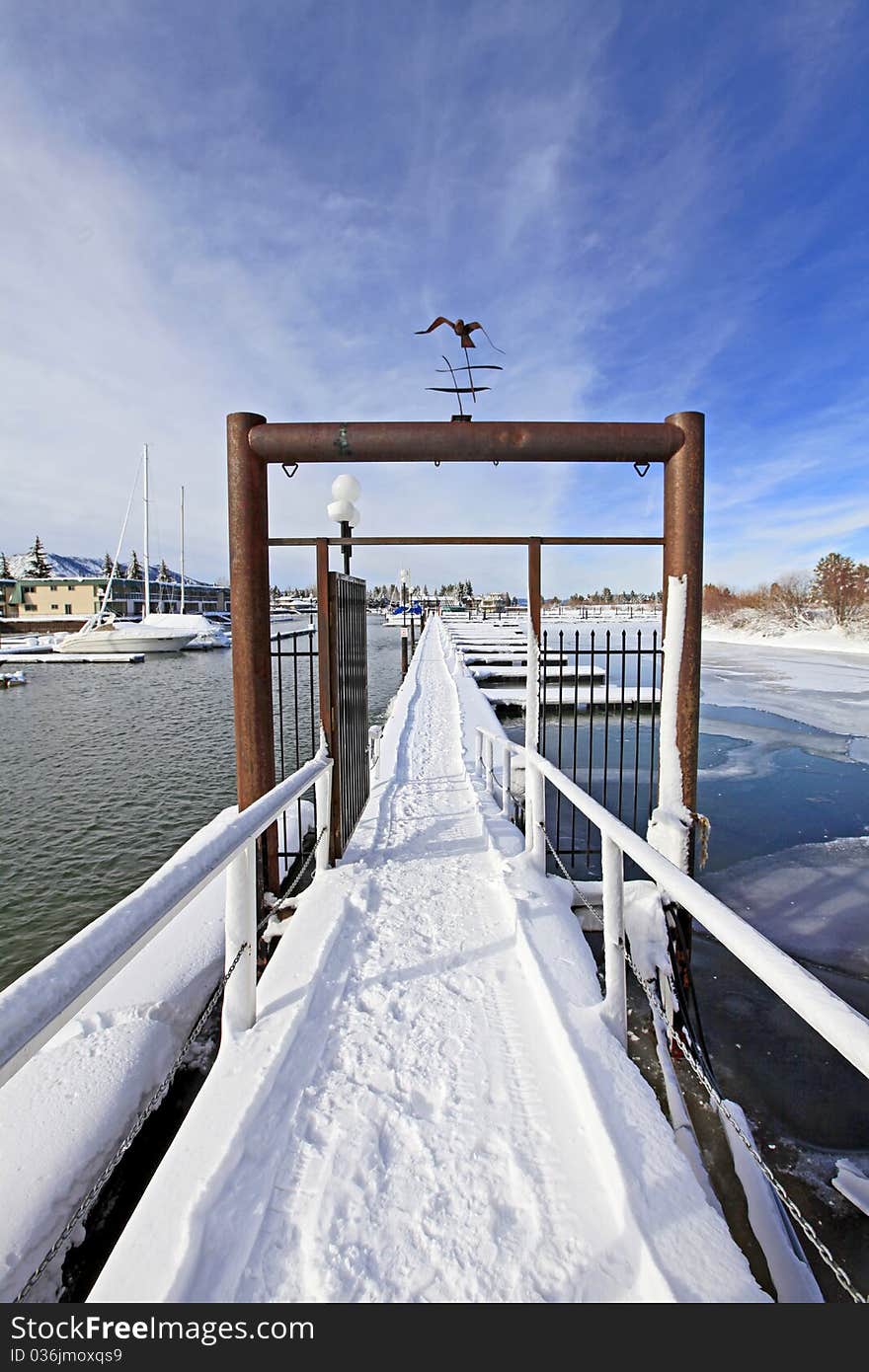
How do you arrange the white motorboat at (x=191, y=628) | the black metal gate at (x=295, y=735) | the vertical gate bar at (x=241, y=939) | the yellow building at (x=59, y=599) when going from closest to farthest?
the vertical gate bar at (x=241, y=939), the black metal gate at (x=295, y=735), the white motorboat at (x=191, y=628), the yellow building at (x=59, y=599)

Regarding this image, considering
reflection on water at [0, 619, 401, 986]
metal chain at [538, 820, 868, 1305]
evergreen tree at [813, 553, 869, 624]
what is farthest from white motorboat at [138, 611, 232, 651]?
evergreen tree at [813, 553, 869, 624]

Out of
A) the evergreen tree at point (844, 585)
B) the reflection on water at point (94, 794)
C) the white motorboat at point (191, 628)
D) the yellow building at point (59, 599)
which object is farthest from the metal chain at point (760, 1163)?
the yellow building at point (59, 599)

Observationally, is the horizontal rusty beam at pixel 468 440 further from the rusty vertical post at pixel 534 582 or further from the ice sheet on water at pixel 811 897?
the ice sheet on water at pixel 811 897

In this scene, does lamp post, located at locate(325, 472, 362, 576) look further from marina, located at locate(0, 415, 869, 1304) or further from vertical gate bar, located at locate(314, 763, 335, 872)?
vertical gate bar, located at locate(314, 763, 335, 872)

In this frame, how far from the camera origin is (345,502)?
191 inches

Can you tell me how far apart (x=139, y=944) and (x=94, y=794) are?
12.4 m

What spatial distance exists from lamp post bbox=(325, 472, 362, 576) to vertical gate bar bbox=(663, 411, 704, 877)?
2.43 metres

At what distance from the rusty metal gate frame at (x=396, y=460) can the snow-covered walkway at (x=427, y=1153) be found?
1576 millimetres

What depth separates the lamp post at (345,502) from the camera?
15.7 feet

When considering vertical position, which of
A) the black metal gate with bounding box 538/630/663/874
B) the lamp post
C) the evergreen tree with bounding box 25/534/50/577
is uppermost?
the evergreen tree with bounding box 25/534/50/577

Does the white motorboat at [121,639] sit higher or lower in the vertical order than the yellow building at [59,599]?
lower

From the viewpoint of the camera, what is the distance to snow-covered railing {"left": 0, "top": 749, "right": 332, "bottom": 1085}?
1.14 m
